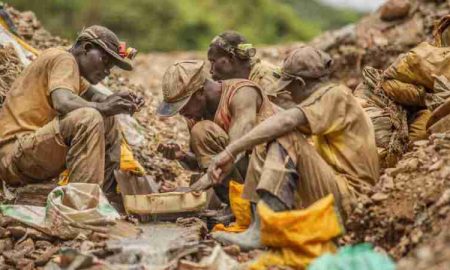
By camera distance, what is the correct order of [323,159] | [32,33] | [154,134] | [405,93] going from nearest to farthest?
[323,159]
[405,93]
[154,134]
[32,33]

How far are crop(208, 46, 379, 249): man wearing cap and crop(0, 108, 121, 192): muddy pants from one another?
3.69ft

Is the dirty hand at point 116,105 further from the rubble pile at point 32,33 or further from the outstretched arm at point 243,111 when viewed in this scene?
the rubble pile at point 32,33

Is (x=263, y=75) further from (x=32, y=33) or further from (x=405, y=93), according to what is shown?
(x=32, y=33)

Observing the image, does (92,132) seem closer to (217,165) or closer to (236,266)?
(217,165)

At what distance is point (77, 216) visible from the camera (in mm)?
6281

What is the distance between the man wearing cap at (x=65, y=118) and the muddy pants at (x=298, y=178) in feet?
4.63

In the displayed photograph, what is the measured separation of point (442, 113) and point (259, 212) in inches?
79.8

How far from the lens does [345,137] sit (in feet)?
19.6

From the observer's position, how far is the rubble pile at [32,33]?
10.6 meters

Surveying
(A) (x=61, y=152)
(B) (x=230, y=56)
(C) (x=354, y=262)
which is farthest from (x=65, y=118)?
(C) (x=354, y=262)

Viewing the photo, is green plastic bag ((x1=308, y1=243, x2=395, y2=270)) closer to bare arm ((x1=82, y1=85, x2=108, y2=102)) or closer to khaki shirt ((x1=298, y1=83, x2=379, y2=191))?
khaki shirt ((x1=298, y1=83, x2=379, y2=191))

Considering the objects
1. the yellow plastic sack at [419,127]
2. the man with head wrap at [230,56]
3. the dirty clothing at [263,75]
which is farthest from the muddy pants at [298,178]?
the dirty clothing at [263,75]

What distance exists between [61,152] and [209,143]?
1.11 meters

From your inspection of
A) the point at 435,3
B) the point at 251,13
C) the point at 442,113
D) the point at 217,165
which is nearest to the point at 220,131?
the point at 217,165
